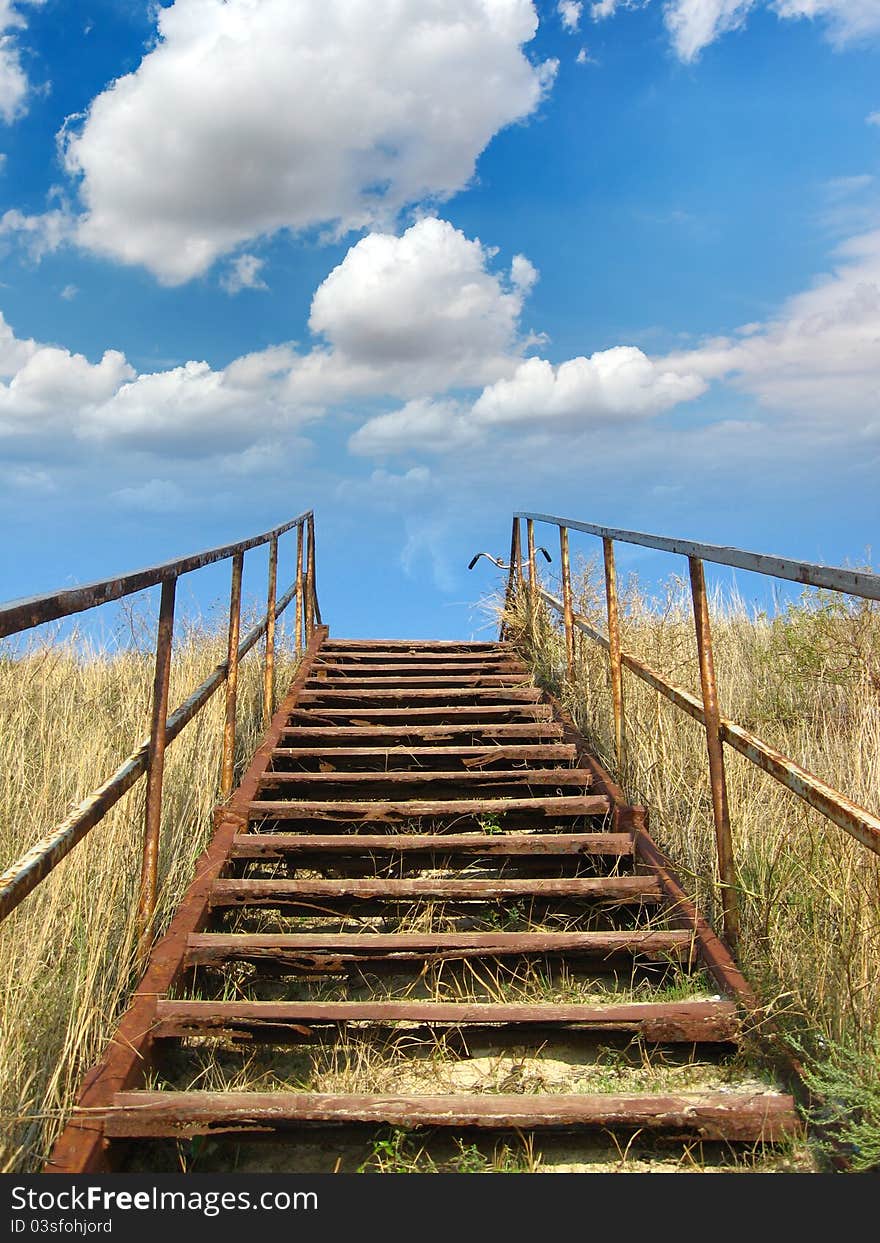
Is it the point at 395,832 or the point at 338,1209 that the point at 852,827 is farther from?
the point at 395,832

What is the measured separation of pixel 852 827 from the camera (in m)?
2.37

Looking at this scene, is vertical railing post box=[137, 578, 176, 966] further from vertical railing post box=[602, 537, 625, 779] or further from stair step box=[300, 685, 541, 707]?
stair step box=[300, 685, 541, 707]

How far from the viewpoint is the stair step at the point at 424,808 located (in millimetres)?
4250

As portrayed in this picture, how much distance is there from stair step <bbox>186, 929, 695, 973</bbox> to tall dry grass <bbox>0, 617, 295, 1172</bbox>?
1.08ft

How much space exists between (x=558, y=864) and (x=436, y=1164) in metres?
1.73

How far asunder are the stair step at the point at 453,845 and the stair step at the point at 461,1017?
1048 millimetres

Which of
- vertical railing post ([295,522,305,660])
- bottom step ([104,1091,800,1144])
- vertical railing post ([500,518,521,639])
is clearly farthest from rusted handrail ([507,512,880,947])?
vertical railing post ([500,518,521,639])

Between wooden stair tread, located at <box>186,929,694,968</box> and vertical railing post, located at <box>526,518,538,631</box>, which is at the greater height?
vertical railing post, located at <box>526,518,538,631</box>

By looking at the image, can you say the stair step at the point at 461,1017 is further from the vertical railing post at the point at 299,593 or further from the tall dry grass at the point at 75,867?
the vertical railing post at the point at 299,593

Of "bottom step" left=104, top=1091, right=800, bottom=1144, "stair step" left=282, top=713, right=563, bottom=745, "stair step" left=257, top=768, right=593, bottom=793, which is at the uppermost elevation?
"stair step" left=282, top=713, right=563, bottom=745

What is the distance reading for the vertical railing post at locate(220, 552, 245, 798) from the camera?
181 inches

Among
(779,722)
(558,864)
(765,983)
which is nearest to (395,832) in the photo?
(558,864)

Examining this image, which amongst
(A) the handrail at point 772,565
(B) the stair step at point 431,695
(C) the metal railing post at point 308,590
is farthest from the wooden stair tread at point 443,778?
(C) the metal railing post at point 308,590

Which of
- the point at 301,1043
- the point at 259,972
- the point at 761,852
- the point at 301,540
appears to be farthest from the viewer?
the point at 301,540
